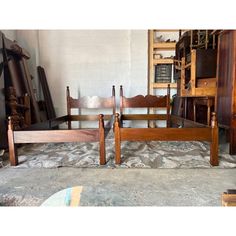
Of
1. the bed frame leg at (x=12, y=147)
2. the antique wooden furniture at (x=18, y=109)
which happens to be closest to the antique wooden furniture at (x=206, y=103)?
the bed frame leg at (x=12, y=147)

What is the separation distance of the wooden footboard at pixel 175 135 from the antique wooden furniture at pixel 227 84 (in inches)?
16.5

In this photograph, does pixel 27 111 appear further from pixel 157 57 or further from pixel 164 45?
pixel 164 45

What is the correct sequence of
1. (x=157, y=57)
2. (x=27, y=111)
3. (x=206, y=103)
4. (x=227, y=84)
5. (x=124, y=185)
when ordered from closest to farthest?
1. (x=124, y=185)
2. (x=227, y=84)
3. (x=206, y=103)
4. (x=27, y=111)
5. (x=157, y=57)

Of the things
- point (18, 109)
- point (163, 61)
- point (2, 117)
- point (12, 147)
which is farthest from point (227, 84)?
point (18, 109)

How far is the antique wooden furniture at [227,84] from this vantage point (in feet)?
6.96

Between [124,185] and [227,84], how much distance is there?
152 centimetres

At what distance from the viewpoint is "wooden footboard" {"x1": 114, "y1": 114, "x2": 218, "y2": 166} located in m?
1.86

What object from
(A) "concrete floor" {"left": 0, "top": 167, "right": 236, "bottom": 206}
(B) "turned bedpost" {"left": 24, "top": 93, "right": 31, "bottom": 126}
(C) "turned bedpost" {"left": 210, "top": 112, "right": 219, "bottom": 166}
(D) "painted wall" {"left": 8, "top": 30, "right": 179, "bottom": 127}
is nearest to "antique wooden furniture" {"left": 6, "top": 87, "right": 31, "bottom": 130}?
(B) "turned bedpost" {"left": 24, "top": 93, "right": 31, "bottom": 126}

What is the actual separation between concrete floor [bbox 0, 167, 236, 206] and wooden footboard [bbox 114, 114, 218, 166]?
0.20 m

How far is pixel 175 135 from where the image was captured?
1894 mm

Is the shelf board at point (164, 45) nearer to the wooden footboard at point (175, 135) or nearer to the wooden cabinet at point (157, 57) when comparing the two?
the wooden cabinet at point (157, 57)
